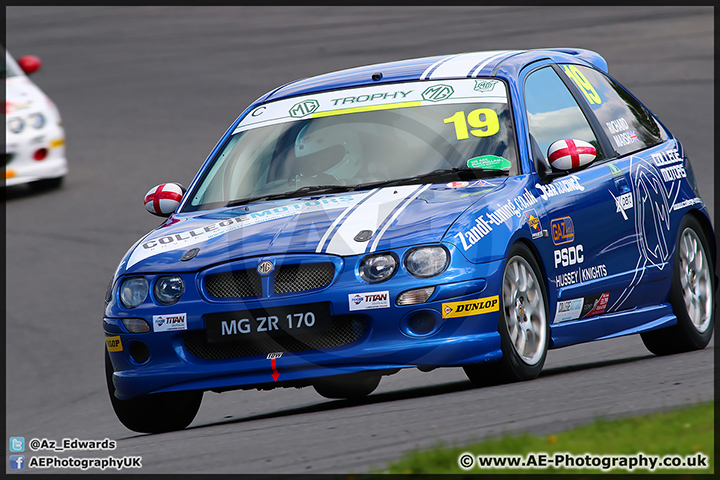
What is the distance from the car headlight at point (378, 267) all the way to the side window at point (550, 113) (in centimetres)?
142

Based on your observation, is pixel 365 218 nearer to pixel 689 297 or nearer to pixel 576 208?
pixel 576 208

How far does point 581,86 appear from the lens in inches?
325

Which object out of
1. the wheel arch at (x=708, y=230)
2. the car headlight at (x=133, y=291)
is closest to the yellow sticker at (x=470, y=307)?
the car headlight at (x=133, y=291)

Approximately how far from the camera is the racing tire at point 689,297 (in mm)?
8297

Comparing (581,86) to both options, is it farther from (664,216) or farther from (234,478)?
(234,478)

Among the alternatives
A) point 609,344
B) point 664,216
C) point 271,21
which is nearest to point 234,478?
point 664,216

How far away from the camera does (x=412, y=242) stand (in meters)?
6.12

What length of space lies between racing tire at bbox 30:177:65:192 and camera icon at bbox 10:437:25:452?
743cm

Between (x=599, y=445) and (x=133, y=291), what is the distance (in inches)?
111

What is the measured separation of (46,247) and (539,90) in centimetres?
707

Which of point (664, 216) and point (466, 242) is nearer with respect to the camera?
point (466, 242)

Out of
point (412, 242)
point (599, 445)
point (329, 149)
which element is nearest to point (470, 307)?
point (412, 242)

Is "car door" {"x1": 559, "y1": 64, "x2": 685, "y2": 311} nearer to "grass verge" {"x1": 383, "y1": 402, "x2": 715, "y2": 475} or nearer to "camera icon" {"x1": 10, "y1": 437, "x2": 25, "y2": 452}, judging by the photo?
"grass verge" {"x1": 383, "y1": 402, "x2": 715, "y2": 475}

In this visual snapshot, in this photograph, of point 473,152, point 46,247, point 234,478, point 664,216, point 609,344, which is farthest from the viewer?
point 46,247
